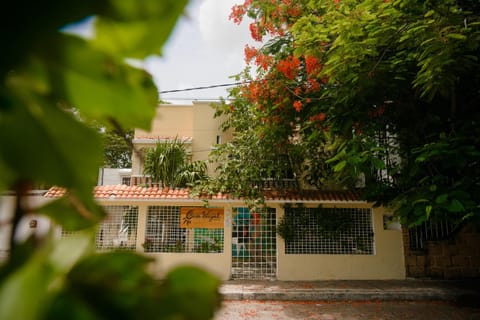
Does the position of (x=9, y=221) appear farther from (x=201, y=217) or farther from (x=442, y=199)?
(x=201, y=217)

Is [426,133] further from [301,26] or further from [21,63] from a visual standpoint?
[21,63]

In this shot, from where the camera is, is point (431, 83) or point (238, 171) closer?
point (431, 83)

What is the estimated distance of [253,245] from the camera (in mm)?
8867

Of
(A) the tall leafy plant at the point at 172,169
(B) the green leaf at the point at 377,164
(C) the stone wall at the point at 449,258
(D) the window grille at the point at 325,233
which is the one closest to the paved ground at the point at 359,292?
(C) the stone wall at the point at 449,258

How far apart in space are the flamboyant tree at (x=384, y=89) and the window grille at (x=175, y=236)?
2.97 m

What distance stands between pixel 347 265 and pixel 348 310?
212cm

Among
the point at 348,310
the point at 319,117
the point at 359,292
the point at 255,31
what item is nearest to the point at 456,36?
the point at 319,117

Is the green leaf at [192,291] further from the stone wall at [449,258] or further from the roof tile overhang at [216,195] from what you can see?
the stone wall at [449,258]

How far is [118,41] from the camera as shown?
20cm

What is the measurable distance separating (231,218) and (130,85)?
881cm

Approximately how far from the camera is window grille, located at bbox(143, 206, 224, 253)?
8.76 m

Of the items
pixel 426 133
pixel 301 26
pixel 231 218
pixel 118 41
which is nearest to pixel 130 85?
pixel 118 41

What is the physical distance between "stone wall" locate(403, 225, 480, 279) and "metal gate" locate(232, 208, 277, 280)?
3467 mm

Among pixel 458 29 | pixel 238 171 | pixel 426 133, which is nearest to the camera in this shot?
pixel 458 29
